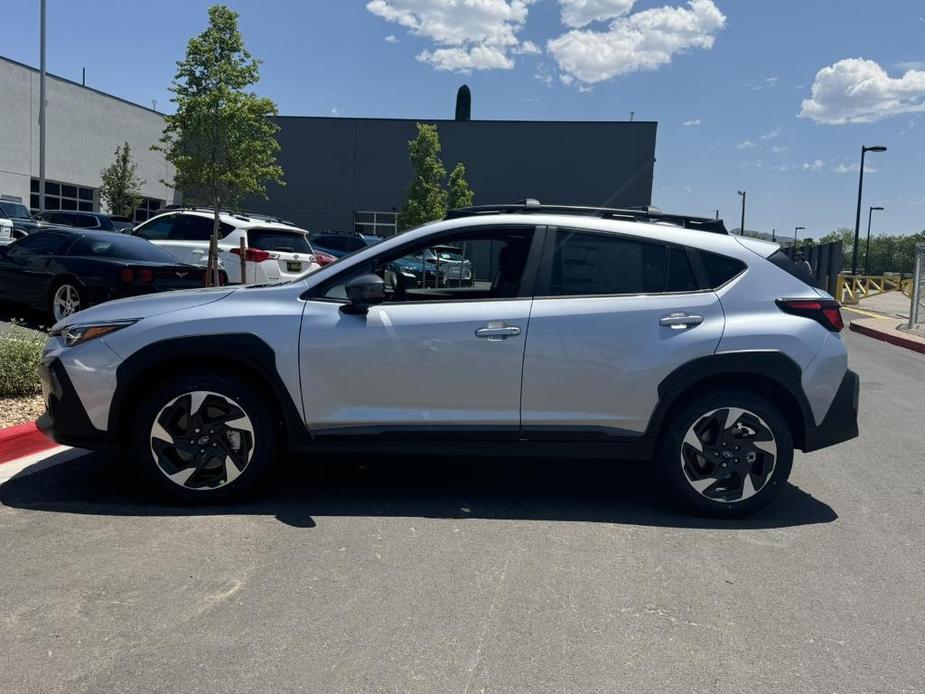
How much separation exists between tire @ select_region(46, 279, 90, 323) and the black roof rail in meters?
6.88

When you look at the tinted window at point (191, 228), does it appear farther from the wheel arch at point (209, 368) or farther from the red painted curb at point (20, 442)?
the wheel arch at point (209, 368)

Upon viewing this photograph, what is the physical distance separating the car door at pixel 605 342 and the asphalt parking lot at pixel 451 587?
623mm

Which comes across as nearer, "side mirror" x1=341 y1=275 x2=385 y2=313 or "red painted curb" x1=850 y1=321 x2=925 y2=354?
"side mirror" x1=341 y1=275 x2=385 y2=313

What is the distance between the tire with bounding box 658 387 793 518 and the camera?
4.46m

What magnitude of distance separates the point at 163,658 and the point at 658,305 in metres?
3.09

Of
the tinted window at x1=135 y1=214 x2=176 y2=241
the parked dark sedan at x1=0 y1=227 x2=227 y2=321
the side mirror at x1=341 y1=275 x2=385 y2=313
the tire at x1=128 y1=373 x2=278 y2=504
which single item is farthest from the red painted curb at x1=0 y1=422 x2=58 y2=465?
the tinted window at x1=135 y1=214 x2=176 y2=241

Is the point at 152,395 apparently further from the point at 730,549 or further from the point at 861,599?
the point at 861,599

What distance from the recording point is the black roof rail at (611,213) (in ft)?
15.9

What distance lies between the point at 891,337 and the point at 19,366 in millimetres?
15562

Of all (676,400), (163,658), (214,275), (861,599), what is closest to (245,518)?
(163,658)

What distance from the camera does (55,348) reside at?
14.9ft

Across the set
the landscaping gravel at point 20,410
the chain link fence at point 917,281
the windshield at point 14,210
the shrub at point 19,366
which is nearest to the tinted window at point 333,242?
the windshield at point 14,210

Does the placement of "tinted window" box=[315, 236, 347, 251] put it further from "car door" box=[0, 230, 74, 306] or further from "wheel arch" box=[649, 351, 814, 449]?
"wheel arch" box=[649, 351, 814, 449]

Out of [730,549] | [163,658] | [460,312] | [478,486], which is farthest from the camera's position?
[478,486]
